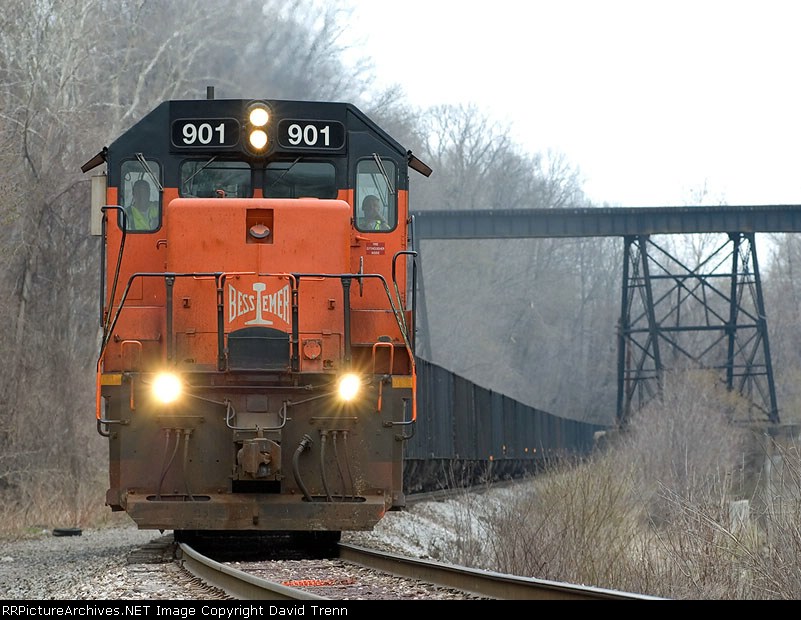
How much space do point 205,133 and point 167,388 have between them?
218 cm

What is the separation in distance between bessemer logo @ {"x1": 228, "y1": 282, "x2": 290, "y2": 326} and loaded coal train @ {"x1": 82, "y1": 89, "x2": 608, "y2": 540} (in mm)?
11

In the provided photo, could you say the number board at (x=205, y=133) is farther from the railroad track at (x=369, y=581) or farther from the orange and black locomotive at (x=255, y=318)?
the railroad track at (x=369, y=581)

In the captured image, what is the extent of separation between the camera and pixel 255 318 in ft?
28.8

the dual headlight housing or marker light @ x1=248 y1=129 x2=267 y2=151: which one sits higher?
marker light @ x1=248 y1=129 x2=267 y2=151

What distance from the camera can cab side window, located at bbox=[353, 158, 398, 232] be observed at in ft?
31.3

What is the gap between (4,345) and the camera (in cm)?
1988

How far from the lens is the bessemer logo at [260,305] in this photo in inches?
346

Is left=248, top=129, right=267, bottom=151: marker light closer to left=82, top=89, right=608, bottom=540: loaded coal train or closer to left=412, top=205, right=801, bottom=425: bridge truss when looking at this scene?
left=82, top=89, right=608, bottom=540: loaded coal train

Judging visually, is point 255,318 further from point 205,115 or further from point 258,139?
point 205,115

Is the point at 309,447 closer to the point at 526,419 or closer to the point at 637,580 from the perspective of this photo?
the point at 637,580

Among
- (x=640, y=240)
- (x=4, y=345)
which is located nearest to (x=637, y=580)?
(x=4, y=345)

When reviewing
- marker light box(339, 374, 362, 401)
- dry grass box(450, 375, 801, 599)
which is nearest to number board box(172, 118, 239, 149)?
marker light box(339, 374, 362, 401)
